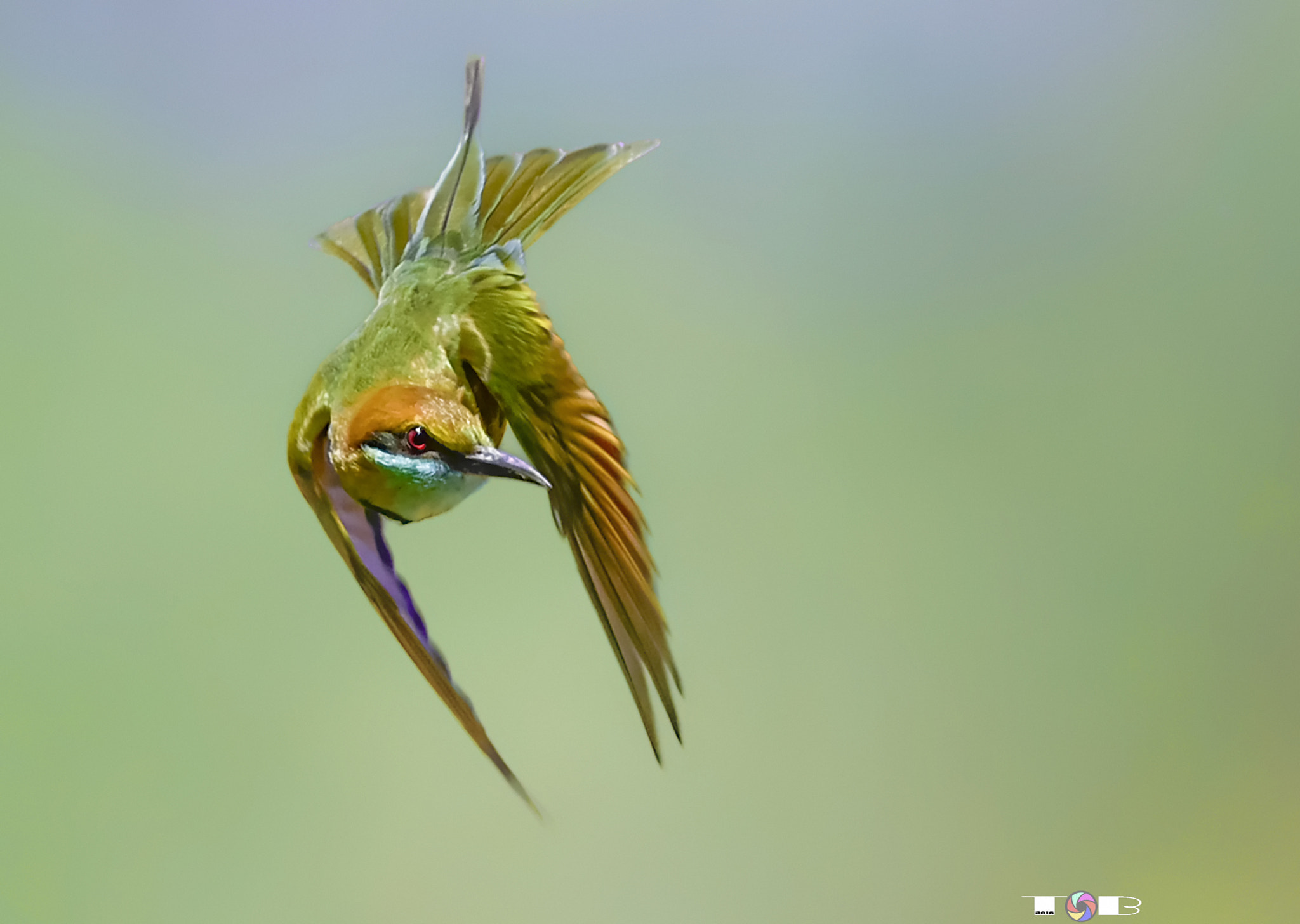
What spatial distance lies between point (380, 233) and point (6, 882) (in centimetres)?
58

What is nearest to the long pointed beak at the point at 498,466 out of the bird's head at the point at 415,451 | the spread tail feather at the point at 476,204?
the bird's head at the point at 415,451

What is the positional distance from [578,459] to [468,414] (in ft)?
0.20

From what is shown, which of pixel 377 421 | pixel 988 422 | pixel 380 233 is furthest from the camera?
pixel 988 422

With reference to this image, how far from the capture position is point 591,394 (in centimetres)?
54

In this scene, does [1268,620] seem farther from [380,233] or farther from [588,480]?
[380,233]

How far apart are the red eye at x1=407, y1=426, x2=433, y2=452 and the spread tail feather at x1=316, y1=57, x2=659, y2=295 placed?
0.42ft

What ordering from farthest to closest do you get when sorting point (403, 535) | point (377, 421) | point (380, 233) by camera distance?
point (403, 535)
point (380, 233)
point (377, 421)

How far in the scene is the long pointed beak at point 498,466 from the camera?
500 millimetres

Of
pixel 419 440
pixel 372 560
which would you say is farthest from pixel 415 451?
pixel 372 560

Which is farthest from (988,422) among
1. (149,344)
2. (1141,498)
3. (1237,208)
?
(149,344)

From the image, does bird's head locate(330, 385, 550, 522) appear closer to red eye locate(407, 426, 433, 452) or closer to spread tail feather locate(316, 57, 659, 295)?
red eye locate(407, 426, 433, 452)

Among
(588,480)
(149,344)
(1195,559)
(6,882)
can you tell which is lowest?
(6,882)


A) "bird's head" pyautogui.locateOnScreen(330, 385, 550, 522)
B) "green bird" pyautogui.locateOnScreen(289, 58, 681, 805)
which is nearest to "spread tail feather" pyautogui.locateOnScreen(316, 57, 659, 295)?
"green bird" pyautogui.locateOnScreen(289, 58, 681, 805)

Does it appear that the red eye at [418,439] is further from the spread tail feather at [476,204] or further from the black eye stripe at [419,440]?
the spread tail feather at [476,204]
